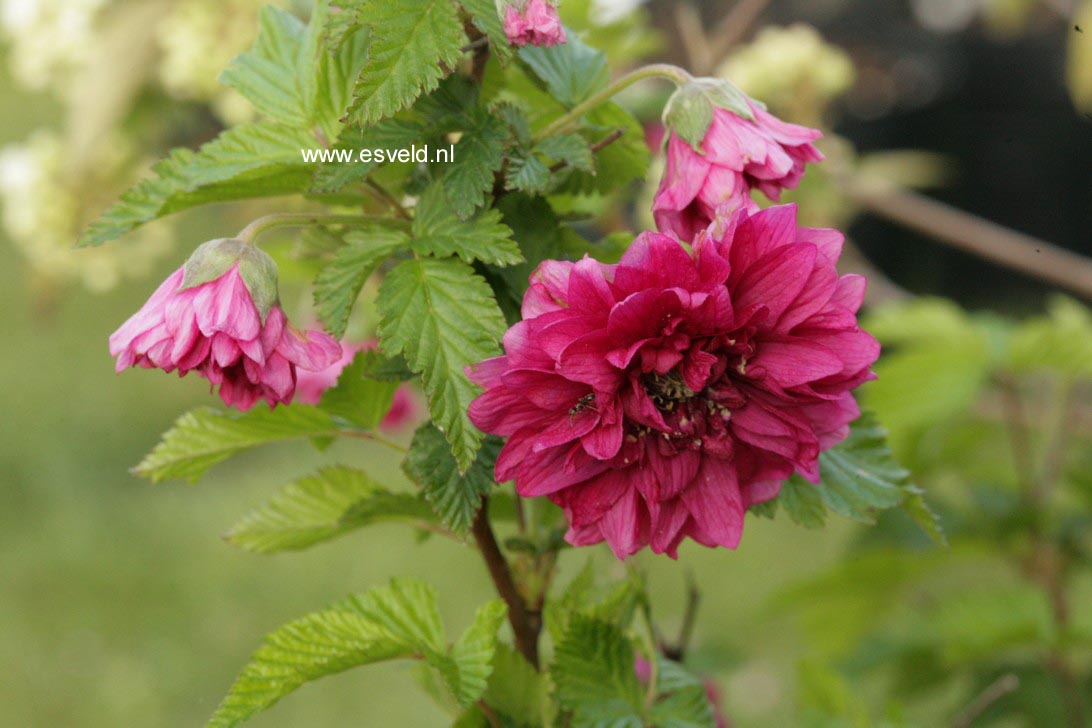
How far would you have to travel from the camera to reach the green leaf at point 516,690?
1.99 feet

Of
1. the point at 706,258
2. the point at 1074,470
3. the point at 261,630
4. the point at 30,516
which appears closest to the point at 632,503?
the point at 706,258

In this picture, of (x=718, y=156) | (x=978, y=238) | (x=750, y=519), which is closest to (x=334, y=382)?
(x=718, y=156)

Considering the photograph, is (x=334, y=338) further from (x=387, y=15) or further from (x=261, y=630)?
(x=261, y=630)

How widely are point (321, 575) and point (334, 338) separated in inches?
84.6

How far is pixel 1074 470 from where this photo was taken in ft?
4.42

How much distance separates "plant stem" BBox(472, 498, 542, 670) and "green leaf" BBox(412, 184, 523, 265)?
0.47ft

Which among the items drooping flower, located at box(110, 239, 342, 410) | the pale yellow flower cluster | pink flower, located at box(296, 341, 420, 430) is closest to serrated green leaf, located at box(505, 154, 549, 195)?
drooping flower, located at box(110, 239, 342, 410)

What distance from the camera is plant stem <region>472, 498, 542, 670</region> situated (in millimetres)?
568

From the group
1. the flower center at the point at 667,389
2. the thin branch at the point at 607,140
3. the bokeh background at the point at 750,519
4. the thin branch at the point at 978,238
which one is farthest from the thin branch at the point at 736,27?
the flower center at the point at 667,389

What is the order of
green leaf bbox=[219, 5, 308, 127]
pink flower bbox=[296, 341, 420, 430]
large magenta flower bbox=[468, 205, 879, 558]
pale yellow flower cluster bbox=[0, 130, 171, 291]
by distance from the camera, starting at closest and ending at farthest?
large magenta flower bbox=[468, 205, 879, 558], green leaf bbox=[219, 5, 308, 127], pink flower bbox=[296, 341, 420, 430], pale yellow flower cluster bbox=[0, 130, 171, 291]

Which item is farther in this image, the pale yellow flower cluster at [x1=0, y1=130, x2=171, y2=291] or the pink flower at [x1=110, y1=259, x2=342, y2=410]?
the pale yellow flower cluster at [x1=0, y1=130, x2=171, y2=291]

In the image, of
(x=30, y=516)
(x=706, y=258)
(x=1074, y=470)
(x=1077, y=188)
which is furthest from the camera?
(x=1077, y=188)

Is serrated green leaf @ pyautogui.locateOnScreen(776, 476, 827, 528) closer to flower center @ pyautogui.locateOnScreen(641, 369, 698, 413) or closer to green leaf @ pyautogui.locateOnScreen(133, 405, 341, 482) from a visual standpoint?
flower center @ pyautogui.locateOnScreen(641, 369, 698, 413)

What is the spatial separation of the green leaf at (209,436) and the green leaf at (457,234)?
144 mm
